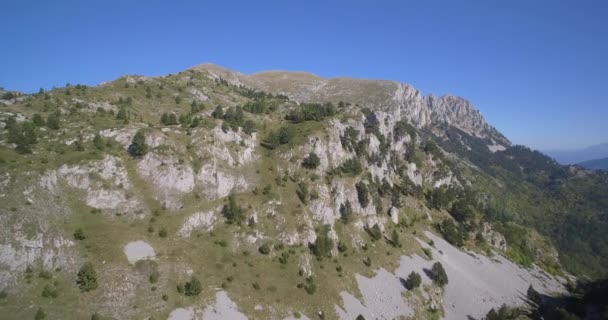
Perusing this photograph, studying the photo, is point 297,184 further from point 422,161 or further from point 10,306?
point 422,161

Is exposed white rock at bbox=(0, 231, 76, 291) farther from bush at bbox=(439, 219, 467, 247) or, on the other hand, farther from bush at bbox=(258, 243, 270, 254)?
bush at bbox=(439, 219, 467, 247)

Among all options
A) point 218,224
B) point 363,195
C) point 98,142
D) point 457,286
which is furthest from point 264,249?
point 457,286

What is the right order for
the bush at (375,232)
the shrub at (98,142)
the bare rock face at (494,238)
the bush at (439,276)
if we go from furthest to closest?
the bare rock face at (494,238) → the bush at (375,232) → the bush at (439,276) → the shrub at (98,142)

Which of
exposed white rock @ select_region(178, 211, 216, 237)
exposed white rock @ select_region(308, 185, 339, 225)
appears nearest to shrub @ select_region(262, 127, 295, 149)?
exposed white rock @ select_region(308, 185, 339, 225)

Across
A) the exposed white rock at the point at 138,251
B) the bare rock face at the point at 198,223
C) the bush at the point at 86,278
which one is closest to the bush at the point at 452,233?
the bare rock face at the point at 198,223

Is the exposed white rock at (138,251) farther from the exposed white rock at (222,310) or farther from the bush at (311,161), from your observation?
the bush at (311,161)

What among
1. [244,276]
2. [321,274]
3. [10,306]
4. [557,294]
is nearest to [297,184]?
[321,274]
